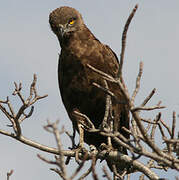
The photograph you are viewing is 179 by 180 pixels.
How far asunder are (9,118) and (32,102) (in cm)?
36

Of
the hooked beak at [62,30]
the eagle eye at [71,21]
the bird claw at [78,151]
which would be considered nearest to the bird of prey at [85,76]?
the hooked beak at [62,30]

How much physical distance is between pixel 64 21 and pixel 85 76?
4.85ft

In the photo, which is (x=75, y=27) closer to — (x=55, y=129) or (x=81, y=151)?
(x=81, y=151)

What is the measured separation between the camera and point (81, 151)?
20.6 ft

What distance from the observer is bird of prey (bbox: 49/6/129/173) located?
6.68 metres

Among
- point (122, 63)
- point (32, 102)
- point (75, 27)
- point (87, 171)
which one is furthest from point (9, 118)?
point (75, 27)

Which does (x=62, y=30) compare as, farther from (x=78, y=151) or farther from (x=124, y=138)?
(x=124, y=138)

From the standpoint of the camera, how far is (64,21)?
7.56 metres

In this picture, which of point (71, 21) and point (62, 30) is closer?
point (62, 30)

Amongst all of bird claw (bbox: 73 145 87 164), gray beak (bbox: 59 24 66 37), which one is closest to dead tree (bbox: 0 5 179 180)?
bird claw (bbox: 73 145 87 164)

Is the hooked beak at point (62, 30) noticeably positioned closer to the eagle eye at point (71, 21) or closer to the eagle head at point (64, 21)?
the eagle head at point (64, 21)

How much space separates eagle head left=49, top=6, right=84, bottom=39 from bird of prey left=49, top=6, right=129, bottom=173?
27 millimetres

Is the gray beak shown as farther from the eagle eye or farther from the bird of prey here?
the eagle eye

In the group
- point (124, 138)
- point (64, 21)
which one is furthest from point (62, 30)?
point (124, 138)
